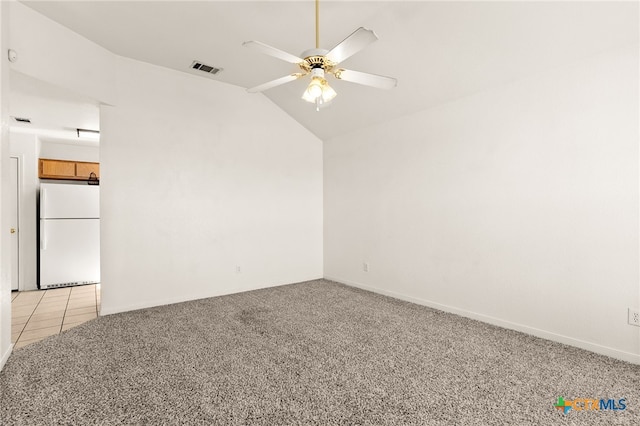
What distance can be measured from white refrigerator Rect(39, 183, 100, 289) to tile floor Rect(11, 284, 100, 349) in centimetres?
22

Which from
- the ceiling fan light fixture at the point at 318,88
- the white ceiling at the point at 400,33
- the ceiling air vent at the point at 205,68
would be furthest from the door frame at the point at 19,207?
the ceiling fan light fixture at the point at 318,88

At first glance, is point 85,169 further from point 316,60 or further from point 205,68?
point 316,60

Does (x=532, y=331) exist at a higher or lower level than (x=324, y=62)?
lower

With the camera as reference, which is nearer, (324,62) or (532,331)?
(324,62)

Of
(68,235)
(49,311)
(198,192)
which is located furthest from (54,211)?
(198,192)

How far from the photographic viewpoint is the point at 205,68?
13.1ft

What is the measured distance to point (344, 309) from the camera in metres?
3.76

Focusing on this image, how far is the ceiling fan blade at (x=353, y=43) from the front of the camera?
181cm

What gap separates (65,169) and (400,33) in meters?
5.60

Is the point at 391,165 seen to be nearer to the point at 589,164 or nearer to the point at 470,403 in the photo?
the point at 589,164

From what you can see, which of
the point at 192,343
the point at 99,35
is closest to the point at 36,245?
the point at 99,35

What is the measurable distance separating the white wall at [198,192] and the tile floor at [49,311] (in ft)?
1.42

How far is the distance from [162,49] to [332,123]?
7.93 feet

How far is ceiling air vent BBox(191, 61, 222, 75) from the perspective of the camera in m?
3.89
